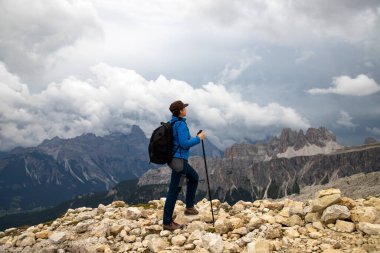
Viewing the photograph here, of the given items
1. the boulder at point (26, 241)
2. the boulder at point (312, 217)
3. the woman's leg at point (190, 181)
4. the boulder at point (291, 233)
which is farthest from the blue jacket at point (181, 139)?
the boulder at point (26, 241)

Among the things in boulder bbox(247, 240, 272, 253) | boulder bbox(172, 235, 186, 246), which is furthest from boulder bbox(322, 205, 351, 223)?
boulder bbox(172, 235, 186, 246)

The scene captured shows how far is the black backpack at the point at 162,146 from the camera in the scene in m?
12.7

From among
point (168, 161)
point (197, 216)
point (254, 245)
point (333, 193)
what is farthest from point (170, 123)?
point (333, 193)

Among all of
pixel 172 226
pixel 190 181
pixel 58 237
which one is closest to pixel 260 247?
pixel 172 226

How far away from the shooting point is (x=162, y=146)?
12.7 meters

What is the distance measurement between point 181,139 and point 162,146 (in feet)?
2.44

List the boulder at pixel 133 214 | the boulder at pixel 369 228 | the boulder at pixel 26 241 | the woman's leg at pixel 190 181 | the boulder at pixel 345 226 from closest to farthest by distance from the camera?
the boulder at pixel 369 228
the boulder at pixel 345 226
the woman's leg at pixel 190 181
the boulder at pixel 26 241
the boulder at pixel 133 214

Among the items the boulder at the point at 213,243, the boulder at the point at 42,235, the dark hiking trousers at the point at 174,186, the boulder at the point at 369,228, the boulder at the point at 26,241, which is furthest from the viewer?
the boulder at the point at 42,235

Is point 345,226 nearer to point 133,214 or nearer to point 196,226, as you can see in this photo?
point 196,226

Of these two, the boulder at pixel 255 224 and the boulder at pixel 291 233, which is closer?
the boulder at pixel 291 233

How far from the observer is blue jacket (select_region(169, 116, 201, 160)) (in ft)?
41.6

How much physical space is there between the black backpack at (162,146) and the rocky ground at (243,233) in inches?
110

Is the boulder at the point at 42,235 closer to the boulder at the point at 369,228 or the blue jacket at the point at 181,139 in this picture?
the blue jacket at the point at 181,139

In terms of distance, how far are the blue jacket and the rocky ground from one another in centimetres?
281
